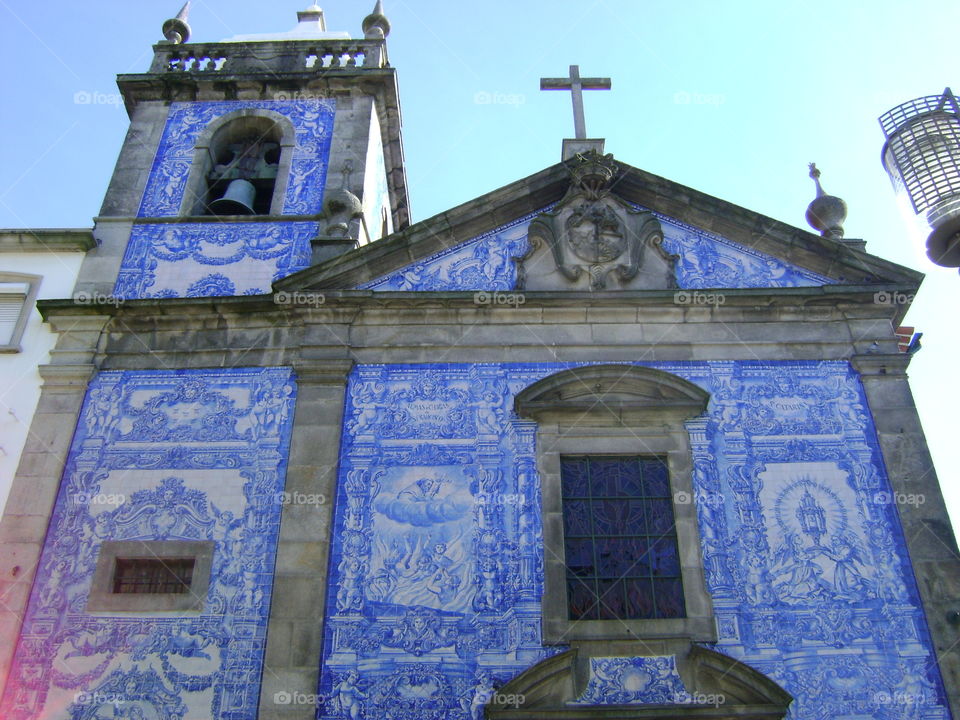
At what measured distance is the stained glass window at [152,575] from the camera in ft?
28.8

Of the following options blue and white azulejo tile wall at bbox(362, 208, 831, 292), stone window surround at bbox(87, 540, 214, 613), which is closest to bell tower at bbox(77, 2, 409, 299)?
blue and white azulejo tile wall at bbox(362, 208, 831, 292)

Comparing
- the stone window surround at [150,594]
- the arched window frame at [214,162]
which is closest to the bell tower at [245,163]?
the arched window frame at [214,162]

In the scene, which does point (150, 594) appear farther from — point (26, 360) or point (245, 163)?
point (245, 163)

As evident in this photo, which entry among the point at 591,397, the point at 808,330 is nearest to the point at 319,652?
the point at 591,397

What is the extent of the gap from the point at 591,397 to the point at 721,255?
8.21 ft

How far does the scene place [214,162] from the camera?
12883 millimetres

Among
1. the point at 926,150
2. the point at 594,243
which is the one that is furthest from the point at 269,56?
the point at 926,150

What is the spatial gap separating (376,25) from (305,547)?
29.5 feet

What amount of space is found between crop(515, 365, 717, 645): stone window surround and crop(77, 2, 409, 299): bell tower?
3.25 meters

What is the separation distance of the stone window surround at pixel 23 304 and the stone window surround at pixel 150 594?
9.14 feet

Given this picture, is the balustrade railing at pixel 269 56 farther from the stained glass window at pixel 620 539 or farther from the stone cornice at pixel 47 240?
the stained glass window at pixel 620 539

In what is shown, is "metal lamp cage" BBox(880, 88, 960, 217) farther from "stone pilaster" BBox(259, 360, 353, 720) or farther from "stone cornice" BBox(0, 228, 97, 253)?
"stone cornice" BBox(0, 228, 97, 253)

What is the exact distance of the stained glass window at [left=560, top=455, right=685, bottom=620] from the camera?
8539 mm

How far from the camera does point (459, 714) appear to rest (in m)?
7.98
